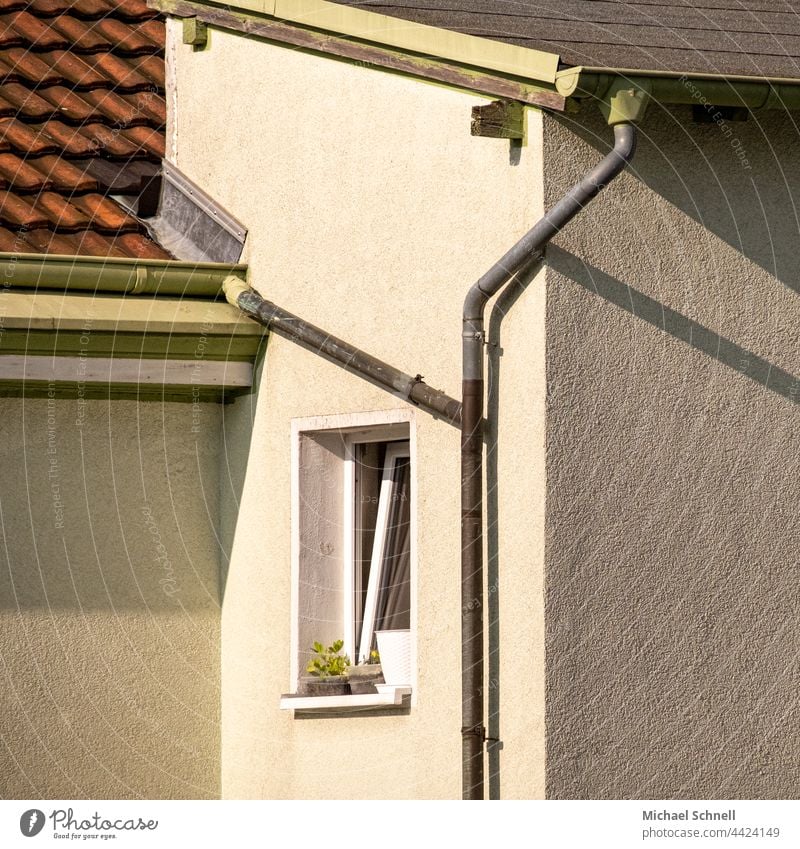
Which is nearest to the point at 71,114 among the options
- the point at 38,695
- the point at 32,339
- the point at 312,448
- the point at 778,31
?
the point at 32,339

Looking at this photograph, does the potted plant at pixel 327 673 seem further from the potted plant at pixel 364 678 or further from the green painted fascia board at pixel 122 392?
the green painted fascia board at pixel 122 392

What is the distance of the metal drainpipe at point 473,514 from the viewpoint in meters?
5.89

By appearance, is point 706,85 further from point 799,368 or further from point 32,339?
point 32,339

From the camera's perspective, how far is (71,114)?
8.61 m

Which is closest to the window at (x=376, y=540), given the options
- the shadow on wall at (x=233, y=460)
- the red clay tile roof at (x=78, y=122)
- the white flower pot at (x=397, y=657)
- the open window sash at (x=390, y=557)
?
the open window sash at (x=390, y=557)

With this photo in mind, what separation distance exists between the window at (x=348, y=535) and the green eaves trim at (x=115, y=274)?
93 centimetres

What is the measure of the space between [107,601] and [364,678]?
1312mm

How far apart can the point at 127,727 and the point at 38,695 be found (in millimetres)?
448

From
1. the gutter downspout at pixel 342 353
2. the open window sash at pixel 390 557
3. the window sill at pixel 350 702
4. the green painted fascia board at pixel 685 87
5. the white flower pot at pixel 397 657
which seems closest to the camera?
the green painted fascia board at pixel 685 87

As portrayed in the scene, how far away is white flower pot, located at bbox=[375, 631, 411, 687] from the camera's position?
6.49 metres

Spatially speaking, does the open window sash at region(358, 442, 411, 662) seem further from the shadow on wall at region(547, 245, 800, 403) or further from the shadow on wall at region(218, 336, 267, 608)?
the shadow on wall at region(547, 245, 800, 403)

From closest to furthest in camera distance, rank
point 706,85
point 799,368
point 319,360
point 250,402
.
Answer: point 706,85 → point 799,368 → point 319,360 → point 250,402

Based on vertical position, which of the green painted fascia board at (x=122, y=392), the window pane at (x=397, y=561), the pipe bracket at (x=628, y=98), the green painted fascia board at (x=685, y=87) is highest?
the green painted fascia board at (x=685, y=87)
